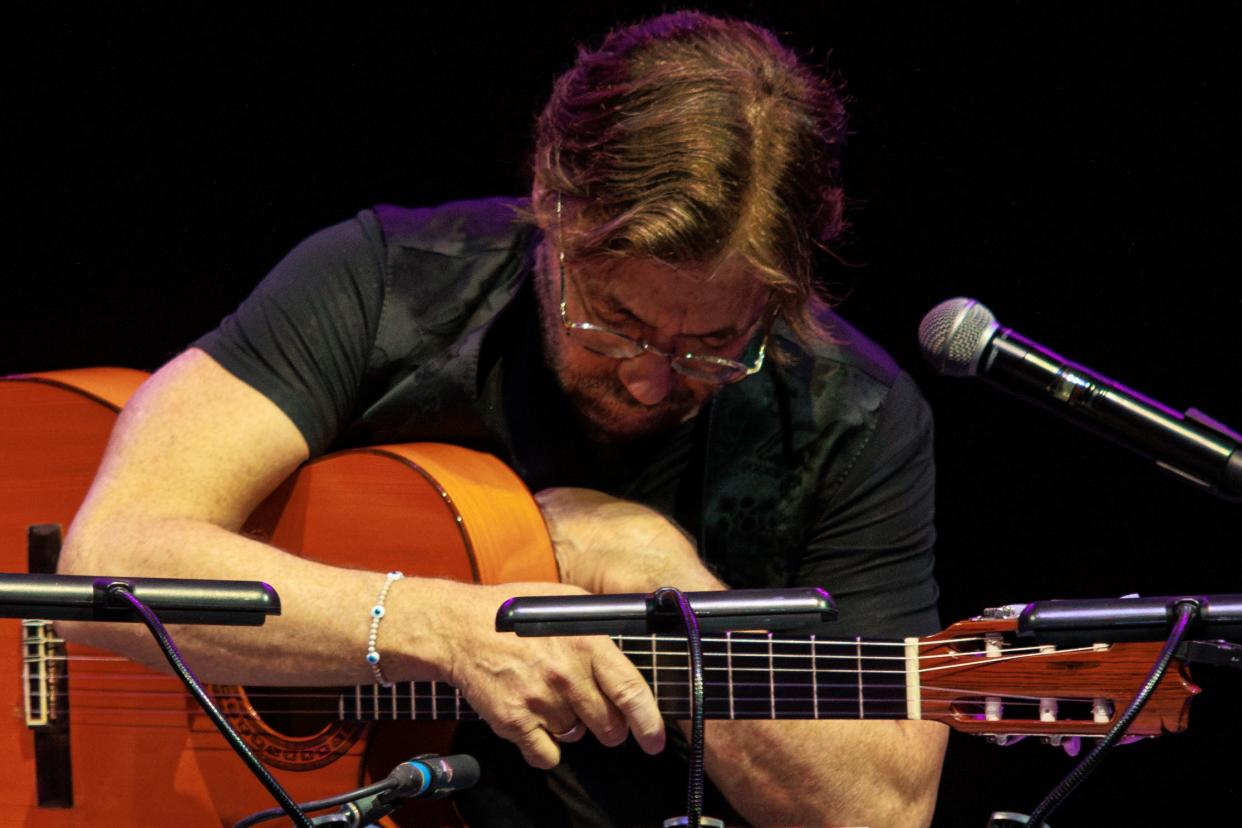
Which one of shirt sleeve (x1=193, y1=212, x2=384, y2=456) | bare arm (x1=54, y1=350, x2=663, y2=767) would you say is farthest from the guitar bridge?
shirt sleeve (x1=193, y1=212, x2=384, y2=456)

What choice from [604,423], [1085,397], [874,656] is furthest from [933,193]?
[1085,397]

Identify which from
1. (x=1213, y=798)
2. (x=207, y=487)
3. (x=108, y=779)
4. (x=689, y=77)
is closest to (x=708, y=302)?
(x=689, y=77)

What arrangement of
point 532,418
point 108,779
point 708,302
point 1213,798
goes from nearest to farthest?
point 708,302 < point 108,779 < point 532,418 < point 1213,798

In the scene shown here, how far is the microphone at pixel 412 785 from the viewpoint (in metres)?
1.68

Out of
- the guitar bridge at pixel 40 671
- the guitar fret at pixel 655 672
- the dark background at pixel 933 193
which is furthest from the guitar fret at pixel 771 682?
the guitar bridge at pixel 40 671

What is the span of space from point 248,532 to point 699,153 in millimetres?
1065

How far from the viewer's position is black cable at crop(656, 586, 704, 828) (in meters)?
1.42

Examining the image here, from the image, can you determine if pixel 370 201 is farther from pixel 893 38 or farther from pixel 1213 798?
pixel 1213 798

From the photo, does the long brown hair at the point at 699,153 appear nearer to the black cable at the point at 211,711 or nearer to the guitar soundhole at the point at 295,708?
the guitar soundhole at the point at 295,708

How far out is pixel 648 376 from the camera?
2.50 m

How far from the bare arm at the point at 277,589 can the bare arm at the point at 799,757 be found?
1.11 ft

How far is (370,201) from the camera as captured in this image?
10.4ft

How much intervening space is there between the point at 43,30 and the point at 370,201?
776mm

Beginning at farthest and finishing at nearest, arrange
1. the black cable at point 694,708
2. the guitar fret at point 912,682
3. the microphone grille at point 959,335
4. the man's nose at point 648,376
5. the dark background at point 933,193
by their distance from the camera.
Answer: the dark background at point 933,193
the man's nose at point 648,376
the guitar fret at point 912,682
the microphone grille at point 959,335
the black cable at point 694,708
